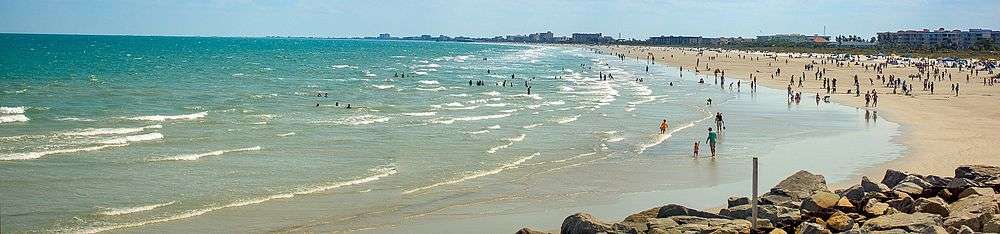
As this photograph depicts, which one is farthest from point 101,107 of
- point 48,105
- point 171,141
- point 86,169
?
point 86,169

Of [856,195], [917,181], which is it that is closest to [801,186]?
[856,195]

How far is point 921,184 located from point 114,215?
1339cm

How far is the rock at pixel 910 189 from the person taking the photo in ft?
48.2

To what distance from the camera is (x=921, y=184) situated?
1507cm

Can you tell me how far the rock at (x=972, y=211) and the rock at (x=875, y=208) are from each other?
834 millimetres

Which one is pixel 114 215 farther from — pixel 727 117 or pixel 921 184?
pixel 727 117

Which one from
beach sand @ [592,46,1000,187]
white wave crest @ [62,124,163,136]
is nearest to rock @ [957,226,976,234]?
beach sand @ [592,46,1000,187]

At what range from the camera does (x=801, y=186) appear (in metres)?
15.7

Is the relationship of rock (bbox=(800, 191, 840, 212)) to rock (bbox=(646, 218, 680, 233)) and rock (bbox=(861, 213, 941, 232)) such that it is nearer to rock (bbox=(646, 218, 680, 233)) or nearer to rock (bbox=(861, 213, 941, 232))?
rock (bbox=(861, 213, 941, 232))

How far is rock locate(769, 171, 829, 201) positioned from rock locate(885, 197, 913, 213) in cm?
140

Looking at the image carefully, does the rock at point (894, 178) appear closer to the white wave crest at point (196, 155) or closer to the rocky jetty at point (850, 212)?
the rocky jetty at point (850, 212)

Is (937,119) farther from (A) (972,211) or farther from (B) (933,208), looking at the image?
(A) (972,211)

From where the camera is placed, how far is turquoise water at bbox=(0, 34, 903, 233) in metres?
17.0

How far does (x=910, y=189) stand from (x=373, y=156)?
1372cm
